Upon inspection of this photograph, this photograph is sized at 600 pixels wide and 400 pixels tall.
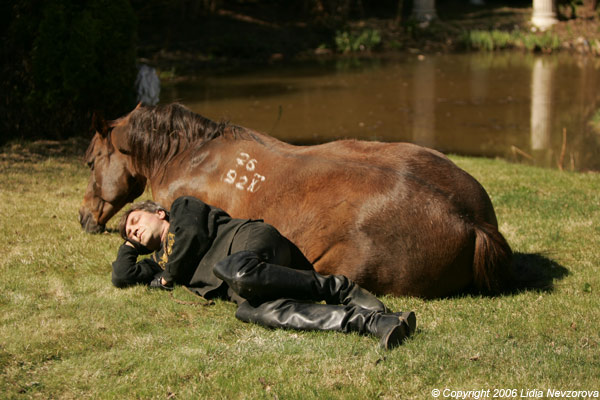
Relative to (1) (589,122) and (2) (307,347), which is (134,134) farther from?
(1) (589,122)

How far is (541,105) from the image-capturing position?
50.4 ft

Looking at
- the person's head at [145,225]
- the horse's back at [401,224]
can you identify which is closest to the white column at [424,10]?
the horse's back at [401,224]

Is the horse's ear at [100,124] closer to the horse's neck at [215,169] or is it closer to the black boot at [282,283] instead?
the horse's neck at [215,169]

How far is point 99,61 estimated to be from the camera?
416 inches

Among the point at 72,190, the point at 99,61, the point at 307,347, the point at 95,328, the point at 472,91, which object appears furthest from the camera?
the point at 472,91

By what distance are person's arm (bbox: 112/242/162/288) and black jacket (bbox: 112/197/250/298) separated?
0.81 feet

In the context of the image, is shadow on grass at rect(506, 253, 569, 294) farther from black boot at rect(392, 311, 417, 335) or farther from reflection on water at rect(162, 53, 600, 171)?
reflection on water at rect(162, 53, 600, 171)

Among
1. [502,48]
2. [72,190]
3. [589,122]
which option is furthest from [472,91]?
[72,190]

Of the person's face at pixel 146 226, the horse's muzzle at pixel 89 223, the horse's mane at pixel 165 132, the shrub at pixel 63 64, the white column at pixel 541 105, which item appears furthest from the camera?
the white column at pixel 541 105

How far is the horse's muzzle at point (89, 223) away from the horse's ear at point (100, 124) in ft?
2.96

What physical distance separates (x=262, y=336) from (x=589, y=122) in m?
11.2

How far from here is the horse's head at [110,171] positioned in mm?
6004

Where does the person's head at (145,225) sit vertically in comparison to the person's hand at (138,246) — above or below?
above

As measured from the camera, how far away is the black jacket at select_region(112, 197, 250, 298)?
15.4 ft
